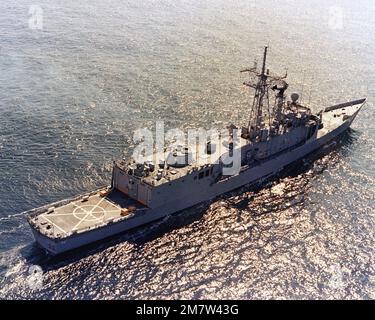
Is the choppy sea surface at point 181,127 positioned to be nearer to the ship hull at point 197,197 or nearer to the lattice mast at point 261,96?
the ship hull at point 197,197

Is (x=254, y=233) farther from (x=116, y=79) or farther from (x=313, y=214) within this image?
(x=116, y=79)

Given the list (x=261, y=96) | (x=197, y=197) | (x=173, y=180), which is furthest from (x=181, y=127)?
(x=173, y=180)

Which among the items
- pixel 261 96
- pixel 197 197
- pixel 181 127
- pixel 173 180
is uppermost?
pixel 261 96

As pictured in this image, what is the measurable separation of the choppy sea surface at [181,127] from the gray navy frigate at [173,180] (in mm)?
1788

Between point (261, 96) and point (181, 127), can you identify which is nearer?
point (261, 96)

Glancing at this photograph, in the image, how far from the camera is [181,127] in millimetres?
79250

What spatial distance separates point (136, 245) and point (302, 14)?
117m

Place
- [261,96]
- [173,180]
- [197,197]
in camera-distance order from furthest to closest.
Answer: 1. [261,96]
2. [197,197]
3. [173,180]

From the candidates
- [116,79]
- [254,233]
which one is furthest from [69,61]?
[254,233]

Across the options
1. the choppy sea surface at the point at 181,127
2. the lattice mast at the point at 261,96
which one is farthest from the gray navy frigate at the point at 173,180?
the choppy sea surface at the point at 181,127

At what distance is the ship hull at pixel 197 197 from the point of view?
51.3 m

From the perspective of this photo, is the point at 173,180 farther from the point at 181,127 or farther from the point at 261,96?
the point at 181,127

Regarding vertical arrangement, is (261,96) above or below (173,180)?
above

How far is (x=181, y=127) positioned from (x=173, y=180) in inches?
916
